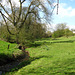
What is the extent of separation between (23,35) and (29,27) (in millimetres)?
2677

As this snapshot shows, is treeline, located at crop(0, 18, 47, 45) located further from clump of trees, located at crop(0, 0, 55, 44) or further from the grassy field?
the grassy field

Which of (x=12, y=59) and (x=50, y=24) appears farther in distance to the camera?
(x=50, y=24)

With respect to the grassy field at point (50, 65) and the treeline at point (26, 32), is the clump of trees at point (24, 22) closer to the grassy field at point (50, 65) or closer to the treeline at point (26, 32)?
the treeline at point (26, 32)

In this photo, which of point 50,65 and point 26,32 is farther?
point 26,32

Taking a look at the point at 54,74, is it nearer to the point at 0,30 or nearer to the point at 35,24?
the point at 35,24

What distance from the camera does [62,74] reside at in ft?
17.3

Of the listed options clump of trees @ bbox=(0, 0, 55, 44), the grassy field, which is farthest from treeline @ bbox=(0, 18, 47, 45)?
the grassy field

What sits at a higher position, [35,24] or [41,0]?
[41,0]

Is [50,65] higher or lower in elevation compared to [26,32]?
lower

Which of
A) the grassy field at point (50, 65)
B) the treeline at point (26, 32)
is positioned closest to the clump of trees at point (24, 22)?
the treeline at point (26, 32)

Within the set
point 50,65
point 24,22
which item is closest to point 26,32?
point 24,22

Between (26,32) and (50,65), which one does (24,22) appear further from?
(50,65)

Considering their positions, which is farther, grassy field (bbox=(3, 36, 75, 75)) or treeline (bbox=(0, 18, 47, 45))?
treeline (bbox=(0, 18, 47, 45))

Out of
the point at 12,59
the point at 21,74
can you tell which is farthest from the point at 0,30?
the point at 21,74
